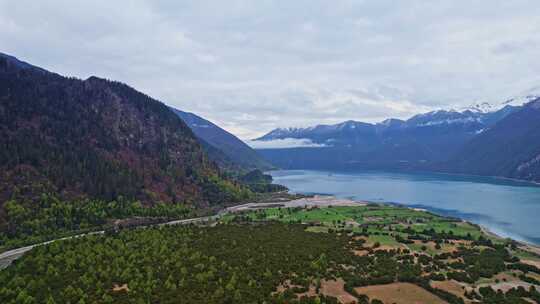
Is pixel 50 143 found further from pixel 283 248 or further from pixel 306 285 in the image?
pixel 306 285

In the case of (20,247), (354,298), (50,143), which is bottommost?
(20,247)

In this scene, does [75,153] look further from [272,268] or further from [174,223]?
[272,268]

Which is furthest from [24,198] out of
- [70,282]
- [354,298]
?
[354,298]

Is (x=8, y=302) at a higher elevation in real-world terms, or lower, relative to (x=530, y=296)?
lower

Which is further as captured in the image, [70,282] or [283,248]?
[283,248]

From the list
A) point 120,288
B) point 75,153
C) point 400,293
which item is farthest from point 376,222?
point 75,153

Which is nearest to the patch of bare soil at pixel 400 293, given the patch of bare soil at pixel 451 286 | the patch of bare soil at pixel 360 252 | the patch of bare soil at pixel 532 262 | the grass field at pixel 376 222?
the patch of bare soil at pixel 451 286

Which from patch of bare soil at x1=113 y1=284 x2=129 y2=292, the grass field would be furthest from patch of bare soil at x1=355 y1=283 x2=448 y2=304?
patch of bare soil at x1=113 y1=284 x2=129 y2=292

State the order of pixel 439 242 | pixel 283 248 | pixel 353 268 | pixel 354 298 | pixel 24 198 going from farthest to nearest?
pixel 24 198
pixel 439 242
pixel 283 248
pixel 353 268
pixel 354 298
